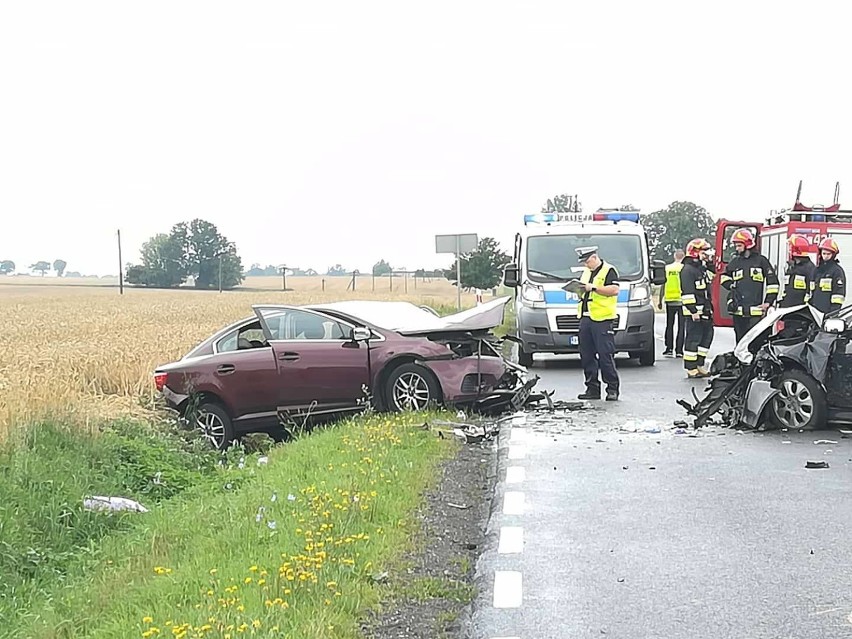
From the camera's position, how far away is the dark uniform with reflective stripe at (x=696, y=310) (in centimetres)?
1548

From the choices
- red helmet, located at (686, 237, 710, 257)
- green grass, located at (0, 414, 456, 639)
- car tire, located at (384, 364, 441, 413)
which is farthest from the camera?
red helmet, located at (686, 237, 710, 257)

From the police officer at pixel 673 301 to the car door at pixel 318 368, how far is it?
320 inches

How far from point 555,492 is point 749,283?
8.09 meters

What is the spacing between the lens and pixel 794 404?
10289mm

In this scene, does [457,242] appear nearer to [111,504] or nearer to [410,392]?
[410,392]

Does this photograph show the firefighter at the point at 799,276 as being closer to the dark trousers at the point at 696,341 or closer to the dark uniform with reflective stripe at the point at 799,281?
the dark uniform with reflective stripe at the point at 799,281

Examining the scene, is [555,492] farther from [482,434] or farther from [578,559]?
[482,434]

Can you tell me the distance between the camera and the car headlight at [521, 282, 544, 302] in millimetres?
17141

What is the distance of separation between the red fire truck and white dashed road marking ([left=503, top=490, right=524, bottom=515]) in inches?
520

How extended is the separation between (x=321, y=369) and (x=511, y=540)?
200 inches

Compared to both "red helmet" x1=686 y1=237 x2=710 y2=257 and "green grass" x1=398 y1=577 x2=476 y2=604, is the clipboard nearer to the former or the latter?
"red helmet" x1=686 y1=237 x2=710 y2=257

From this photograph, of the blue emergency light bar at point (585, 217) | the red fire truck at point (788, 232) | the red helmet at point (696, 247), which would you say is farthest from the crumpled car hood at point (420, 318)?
the red fire truck at point (788, 232)

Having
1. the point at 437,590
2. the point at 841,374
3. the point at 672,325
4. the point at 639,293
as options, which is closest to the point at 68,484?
the point at 437,590

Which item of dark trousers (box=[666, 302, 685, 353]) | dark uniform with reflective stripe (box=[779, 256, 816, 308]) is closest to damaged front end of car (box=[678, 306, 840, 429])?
dark uniform with reflective stripe (box=[779, 256, 816, 308])
